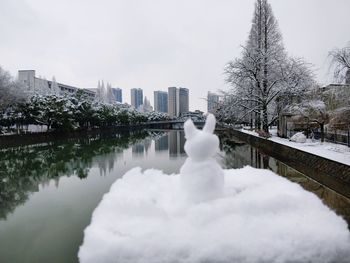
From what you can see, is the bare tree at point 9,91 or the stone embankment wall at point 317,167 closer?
the stone embankment wall at point 317,167

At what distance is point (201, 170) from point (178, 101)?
397 ft

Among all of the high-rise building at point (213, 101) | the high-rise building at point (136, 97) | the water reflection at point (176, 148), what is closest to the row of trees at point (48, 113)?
the water reflection at point (176, 148)

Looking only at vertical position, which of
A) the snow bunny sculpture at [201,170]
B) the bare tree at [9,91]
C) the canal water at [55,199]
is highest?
the bare tree at [9,91]

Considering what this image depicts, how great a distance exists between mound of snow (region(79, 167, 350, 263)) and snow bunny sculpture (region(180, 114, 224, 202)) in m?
0.16

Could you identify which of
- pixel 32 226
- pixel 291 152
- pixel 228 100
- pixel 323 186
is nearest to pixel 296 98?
pixel 228 100

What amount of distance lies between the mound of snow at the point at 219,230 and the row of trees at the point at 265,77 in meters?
15.4

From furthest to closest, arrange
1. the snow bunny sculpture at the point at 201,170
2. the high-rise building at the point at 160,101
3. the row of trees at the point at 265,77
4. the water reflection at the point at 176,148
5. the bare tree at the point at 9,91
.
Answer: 1. the high-rise building at the point at 160,101
2. the bare tree at the point at 9,91
3. the row of trees at the point at 265,77
4. the water reflection at the point at 176,148
5. the snow bunny sculpture at the point at 201,170

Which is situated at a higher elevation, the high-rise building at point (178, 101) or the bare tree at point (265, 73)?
the high-rise building at point (178, 101)

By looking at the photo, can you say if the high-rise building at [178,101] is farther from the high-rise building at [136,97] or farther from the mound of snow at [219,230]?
the mound of snow at [219,230]

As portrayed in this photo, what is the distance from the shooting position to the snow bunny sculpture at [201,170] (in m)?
4.35

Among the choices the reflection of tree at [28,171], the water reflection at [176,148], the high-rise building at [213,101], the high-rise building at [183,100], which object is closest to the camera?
the reflection of tree at [28,171]

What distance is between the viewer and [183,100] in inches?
4938

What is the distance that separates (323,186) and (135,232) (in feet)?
22.7

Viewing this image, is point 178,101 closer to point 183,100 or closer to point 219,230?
point 183,100
